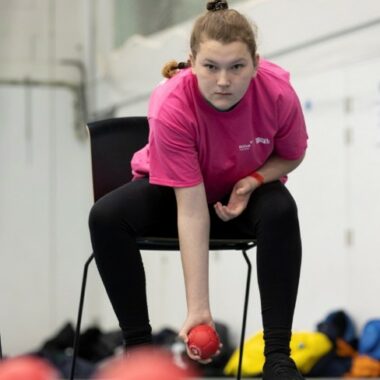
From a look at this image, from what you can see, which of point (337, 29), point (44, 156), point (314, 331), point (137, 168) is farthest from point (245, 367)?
point (44, 156)

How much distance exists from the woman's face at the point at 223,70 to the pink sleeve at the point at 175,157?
0.10 meters

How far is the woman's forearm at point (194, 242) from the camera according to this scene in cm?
146

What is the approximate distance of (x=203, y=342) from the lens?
4.57 feet

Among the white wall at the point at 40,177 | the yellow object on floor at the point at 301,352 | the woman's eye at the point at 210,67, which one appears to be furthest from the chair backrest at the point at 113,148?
the white wall at the point at 40,177

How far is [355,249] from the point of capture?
12.9 feet

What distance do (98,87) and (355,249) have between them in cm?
269

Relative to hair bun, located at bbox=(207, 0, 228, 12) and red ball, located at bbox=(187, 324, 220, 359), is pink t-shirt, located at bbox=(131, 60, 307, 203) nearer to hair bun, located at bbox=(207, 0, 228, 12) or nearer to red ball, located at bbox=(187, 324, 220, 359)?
hair bun, located at bbox=(207, 0, 228, 12)

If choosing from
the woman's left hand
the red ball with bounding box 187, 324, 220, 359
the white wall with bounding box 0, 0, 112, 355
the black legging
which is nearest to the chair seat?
the black legging

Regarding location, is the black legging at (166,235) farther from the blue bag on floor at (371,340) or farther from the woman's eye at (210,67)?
the blue bag on floor at (371,340)

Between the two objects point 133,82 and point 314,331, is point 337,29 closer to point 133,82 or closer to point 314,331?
point 314,331

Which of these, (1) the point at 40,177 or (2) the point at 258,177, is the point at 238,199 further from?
(1) the point at 40,177

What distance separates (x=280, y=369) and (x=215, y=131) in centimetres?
47

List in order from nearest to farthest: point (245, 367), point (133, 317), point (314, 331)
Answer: point (133, 317) < point (245, 367) < point (314, 331)

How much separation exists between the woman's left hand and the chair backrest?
443mm
